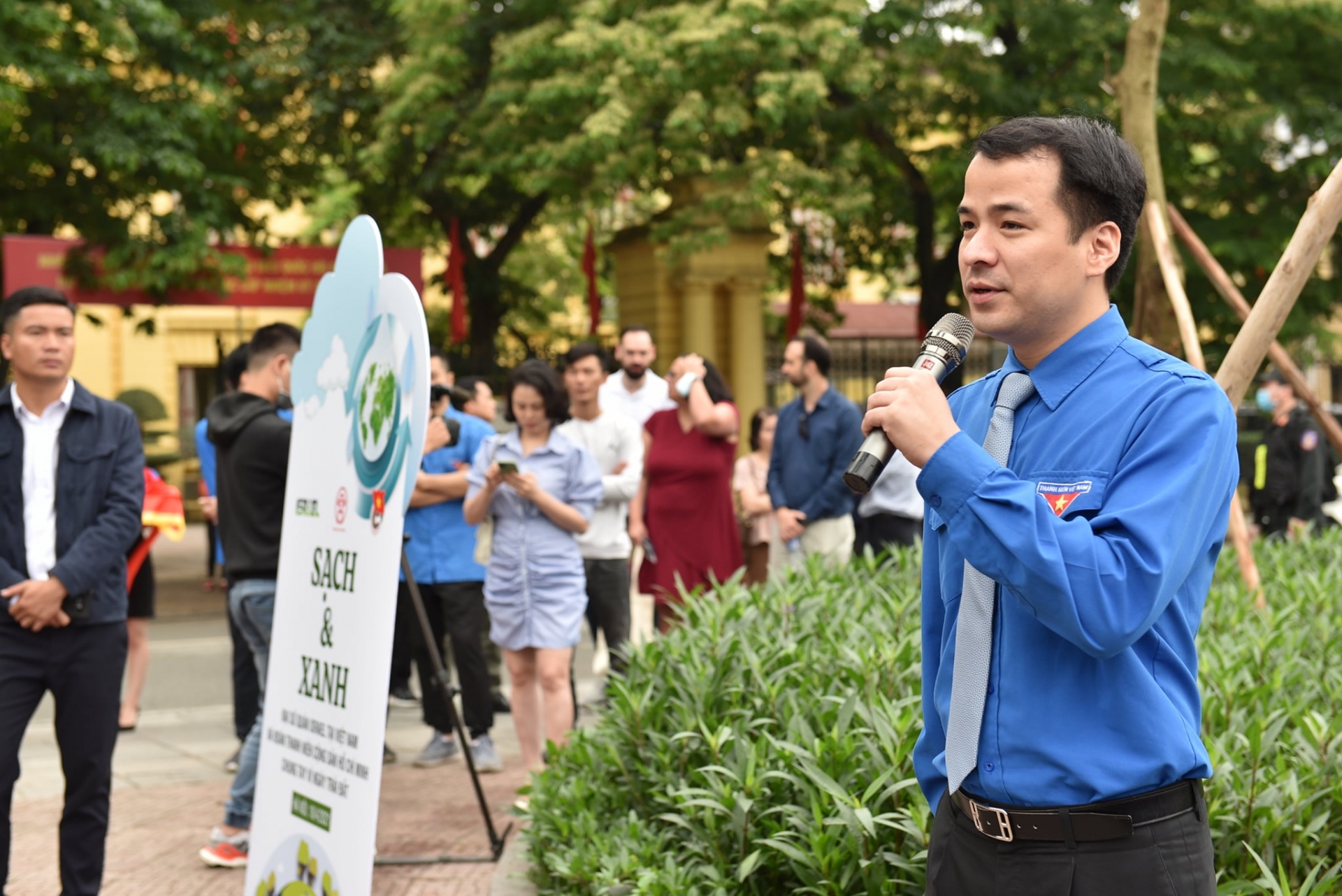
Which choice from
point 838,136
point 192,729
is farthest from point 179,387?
point 192,729

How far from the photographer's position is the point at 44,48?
13977 millimetres

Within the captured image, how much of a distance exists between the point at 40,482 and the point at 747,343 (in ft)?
49.6

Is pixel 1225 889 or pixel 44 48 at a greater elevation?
pixel 44 48

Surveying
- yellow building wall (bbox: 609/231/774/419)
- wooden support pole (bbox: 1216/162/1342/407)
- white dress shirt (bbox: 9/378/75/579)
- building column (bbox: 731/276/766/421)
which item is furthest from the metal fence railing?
white dress shirt (bbox: 9/378/75/579)

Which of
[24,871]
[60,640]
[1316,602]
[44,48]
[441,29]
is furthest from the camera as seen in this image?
[441,29]

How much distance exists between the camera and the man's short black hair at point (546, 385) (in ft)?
22.0

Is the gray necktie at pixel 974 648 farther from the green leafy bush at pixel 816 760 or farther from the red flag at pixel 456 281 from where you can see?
the red flag at pixel 456 281

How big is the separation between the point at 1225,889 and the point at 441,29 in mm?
15490

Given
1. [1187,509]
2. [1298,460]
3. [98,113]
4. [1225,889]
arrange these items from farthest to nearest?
[98,113]
[1298,460]
[1225,889]
[1187,509]

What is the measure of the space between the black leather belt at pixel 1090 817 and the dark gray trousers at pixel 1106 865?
0.4 inches

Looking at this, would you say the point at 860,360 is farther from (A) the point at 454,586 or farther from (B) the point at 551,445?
(B) the point at 551,445

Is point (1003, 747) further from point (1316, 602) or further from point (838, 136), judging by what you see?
point (838, 136)

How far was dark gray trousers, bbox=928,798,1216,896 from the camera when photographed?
2027 mm

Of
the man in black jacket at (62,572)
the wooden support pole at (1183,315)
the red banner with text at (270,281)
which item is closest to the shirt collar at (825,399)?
the wooden support pole at (1183,315)
